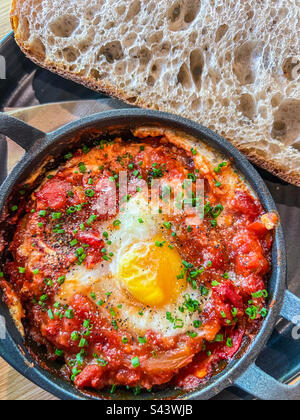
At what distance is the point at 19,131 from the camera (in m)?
2.48

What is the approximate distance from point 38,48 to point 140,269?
1.72 m

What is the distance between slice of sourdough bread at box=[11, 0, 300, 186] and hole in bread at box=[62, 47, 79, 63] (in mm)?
27

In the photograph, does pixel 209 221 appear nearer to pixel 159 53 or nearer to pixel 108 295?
pixel 108 295

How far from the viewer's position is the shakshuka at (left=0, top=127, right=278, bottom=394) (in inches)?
96.7

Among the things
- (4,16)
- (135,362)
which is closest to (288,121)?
(135,362)

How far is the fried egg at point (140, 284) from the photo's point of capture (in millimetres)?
2451

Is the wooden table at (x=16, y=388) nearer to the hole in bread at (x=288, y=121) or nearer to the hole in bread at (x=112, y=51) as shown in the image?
the hole in bread at (x=112, y=51)

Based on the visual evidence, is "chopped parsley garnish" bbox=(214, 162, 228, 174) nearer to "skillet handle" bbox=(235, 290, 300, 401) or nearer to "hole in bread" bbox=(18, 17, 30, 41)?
"skillet handle" bbox=(235, 290, 300, 401)

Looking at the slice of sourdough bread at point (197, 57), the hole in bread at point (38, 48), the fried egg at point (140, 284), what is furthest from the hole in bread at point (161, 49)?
the fried egg at point (140, 284)

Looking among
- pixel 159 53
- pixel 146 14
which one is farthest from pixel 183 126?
pixel 146 14

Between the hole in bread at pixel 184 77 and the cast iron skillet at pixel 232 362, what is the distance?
58cm

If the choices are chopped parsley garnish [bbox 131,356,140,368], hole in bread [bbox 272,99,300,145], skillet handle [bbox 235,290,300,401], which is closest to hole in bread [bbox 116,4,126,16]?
hole in bread [bbox 272,99,300,145]

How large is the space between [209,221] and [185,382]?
905 millimetres

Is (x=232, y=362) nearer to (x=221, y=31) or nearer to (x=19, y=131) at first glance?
(x=19, y=131)
